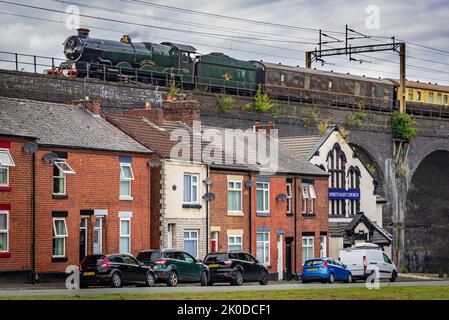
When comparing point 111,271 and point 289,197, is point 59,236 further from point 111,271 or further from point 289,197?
point 289,197

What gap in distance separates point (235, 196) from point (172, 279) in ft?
39.7

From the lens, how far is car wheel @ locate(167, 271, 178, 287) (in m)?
44.2

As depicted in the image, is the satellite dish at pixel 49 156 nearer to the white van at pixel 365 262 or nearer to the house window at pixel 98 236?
the house window at pixel 98 236

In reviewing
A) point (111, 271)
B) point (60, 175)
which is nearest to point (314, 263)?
point (60, 175)

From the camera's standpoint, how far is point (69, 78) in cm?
6134

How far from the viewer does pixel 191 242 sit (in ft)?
173

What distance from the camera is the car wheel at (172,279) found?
145ft

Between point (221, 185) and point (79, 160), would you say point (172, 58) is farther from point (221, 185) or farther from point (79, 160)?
point (79, 160)

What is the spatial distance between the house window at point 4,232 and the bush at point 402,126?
53.1 m

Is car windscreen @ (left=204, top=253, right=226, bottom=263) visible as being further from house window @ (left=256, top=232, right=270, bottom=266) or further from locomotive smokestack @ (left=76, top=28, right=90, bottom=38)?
locomotive smokestack @ (left=76, top=28, right=90, bottom=38)

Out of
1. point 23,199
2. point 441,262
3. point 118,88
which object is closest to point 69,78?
point 118,88
